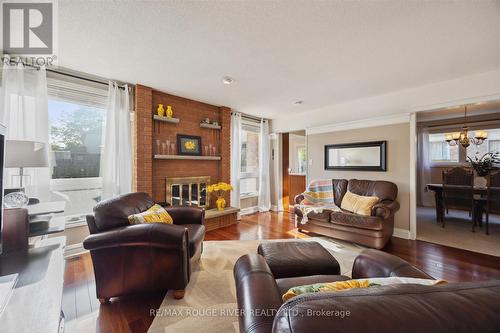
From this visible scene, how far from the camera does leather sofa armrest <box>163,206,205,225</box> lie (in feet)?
8.56

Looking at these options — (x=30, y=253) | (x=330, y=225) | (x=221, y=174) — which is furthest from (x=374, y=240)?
(x=30, y=253)

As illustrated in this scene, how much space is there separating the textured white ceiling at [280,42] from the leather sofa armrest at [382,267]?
1.84 meters

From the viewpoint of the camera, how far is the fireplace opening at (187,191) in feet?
11.8

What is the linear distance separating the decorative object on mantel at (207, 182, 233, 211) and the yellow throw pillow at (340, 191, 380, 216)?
2.12 meters

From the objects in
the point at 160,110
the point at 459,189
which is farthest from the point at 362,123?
the point at 160,110

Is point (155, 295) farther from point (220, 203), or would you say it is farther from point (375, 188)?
point (375, 188)

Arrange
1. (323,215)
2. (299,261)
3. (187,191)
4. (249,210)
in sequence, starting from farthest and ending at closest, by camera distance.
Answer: (249,210) → (187,191) → (323,215) → (299,261)

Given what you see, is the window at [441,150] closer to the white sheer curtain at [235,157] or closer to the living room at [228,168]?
the living room at [228,168]

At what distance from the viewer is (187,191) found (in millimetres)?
3855

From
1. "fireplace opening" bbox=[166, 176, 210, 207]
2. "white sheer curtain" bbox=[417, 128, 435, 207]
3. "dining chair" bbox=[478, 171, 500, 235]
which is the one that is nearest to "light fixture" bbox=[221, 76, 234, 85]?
"fireplace opening" bbox=[166, 176, 210, 207]

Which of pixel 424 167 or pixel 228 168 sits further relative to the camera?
pixel 424 167

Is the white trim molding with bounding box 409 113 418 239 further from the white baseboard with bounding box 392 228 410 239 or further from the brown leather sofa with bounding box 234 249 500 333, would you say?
the brown leather sofa with bounding box 234 249 500 333

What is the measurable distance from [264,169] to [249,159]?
0.49 m

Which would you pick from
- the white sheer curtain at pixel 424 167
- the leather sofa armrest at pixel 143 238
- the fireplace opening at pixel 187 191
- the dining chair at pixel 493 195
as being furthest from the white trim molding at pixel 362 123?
the leather sofa armrest at pixel 143 238
